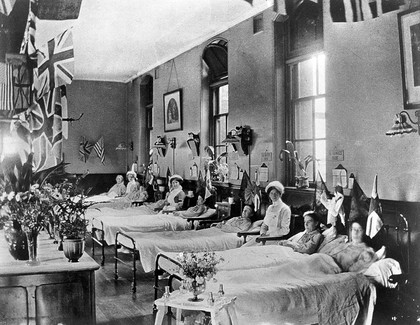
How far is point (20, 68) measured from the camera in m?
5.24

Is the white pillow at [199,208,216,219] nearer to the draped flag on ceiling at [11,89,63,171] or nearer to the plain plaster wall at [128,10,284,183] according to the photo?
the plain plaster wall at [128,10,284,183]

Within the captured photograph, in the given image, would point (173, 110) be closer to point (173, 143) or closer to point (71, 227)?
point (173, 143)

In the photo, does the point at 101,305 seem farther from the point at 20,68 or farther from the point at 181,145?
the point at 181,145

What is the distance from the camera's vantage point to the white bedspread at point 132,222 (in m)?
7.45

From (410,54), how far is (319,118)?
1.97 m

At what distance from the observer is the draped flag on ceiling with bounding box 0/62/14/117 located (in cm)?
499

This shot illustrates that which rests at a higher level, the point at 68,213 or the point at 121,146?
the point at 121,146

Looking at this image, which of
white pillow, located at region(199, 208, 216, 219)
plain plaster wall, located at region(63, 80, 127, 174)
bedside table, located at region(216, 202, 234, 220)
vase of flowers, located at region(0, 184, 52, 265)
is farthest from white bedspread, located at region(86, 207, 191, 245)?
vase of flowers, located at region(0, 184, 52, 265)

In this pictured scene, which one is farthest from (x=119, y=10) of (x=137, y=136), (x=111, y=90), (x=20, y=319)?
(x=20, y=319)

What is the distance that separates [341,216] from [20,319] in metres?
3.19

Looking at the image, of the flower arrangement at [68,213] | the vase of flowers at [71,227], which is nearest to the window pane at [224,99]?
the flower arrangement at [68,213]

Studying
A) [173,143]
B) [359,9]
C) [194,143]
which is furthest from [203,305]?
[173,143]

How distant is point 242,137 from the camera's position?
720 cm

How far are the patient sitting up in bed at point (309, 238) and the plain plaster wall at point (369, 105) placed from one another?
48cm
